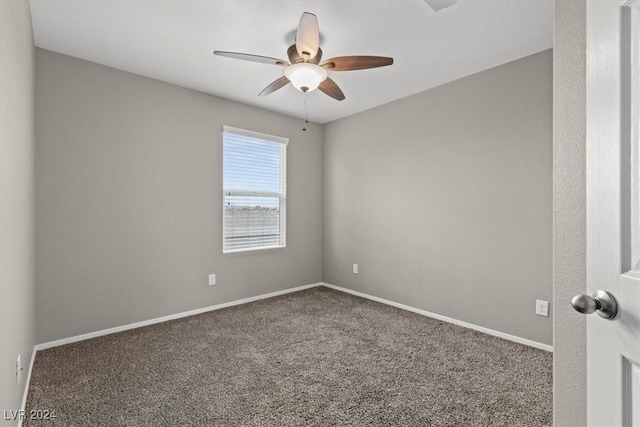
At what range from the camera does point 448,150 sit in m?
3.34

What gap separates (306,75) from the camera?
232 cm

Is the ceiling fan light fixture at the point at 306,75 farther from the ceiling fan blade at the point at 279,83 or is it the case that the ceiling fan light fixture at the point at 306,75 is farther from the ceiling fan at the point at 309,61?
the ceiling fan blade at the point at 279,83

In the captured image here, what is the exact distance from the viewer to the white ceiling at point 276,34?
213 cm

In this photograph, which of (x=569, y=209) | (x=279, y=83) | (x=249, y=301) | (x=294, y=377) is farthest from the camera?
(x=249, y=301)

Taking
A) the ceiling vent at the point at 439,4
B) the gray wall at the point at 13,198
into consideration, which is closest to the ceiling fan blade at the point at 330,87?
the ceiling vent at the point at 439,4

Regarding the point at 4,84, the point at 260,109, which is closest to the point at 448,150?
the point at 260,109

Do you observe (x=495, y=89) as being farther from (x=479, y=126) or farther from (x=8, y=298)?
(x=8, y=298)

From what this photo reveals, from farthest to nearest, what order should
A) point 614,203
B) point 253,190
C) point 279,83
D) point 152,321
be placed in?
point 253,190, point 152,321, point 279,83, point 614,203

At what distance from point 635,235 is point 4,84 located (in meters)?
2.22

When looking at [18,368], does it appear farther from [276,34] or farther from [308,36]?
[276,34]

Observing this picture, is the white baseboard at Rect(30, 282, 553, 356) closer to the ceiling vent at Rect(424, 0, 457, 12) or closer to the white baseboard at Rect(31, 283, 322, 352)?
the white baseboard at Rect(31, 283, 322, 352)

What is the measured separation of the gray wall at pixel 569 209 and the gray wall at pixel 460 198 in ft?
6.60

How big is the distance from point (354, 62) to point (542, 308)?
253cm

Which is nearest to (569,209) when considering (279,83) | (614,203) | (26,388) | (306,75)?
(614,203)
